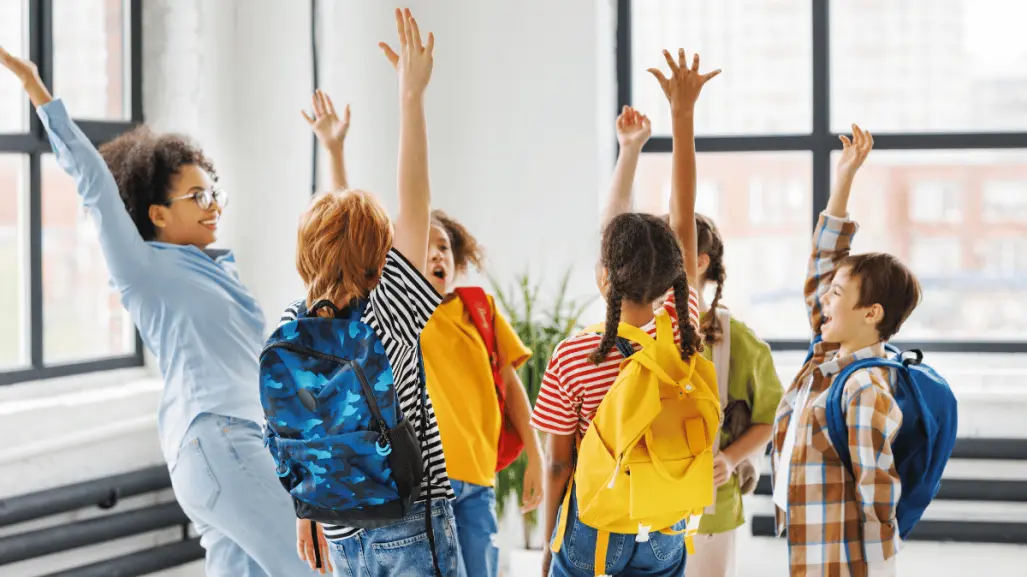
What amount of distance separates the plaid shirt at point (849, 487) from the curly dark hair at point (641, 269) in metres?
0.29

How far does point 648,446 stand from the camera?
1.68 m

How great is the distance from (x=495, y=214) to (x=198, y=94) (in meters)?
1.11

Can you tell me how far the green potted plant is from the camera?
11.0ft

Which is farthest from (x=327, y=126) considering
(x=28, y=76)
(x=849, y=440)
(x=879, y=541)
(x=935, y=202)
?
(x=935, y=202)

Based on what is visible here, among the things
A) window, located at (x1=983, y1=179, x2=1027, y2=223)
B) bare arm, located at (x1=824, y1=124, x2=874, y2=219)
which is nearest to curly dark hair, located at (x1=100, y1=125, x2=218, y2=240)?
bare arm, located at (x1=824, y1=124, x2=874, y2=219)

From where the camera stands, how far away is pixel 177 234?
2381 mm

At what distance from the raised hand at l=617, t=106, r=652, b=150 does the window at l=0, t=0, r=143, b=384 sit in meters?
1.91

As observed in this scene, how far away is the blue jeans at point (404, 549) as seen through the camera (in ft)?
5.32

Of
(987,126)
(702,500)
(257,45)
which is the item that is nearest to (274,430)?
(702,500)

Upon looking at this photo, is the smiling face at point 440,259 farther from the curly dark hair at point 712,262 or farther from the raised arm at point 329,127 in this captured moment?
A: the curly dark hair at point 712,262

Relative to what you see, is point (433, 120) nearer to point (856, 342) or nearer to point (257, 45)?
point (257, 45)

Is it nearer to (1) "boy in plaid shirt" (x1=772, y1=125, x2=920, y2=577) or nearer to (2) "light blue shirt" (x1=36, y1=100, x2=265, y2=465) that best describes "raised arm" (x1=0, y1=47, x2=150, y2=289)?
(2) "light blue shirt" (x1=36, y1=100, x2=265, y2=465)

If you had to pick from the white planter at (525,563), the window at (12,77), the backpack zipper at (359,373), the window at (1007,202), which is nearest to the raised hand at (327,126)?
the backpack zipper at (359,373)

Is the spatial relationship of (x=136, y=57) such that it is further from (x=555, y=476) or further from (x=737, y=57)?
(x=555, y=476)
